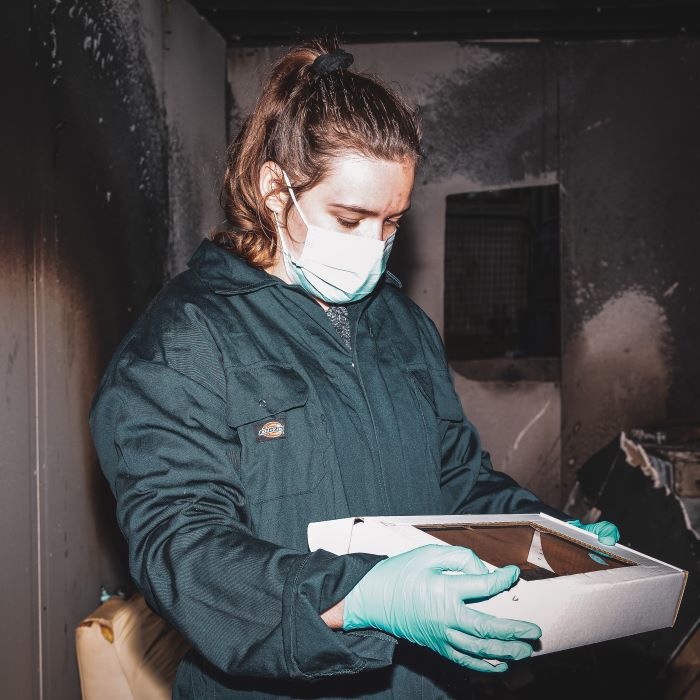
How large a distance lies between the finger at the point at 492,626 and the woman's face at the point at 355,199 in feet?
2.43

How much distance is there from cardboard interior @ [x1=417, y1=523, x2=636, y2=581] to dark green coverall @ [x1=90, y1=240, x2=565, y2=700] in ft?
0.56

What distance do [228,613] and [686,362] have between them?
140 inches

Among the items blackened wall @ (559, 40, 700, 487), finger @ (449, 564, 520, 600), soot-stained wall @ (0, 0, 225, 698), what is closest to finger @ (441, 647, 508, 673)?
finger @ (449, 564, 520, 600)

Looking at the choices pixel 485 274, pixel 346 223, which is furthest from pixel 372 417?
pixel 485 274

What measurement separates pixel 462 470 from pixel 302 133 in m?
0.77

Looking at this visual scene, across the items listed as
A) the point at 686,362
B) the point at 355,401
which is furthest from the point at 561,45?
the point at 355,401

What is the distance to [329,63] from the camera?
1.32 meters

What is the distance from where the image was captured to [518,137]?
3861 mm

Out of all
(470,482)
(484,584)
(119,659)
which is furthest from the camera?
(119,659)

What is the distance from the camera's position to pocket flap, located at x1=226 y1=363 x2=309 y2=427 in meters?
1.12

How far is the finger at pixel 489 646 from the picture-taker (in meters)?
0.87

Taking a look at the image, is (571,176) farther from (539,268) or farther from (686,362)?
(686,362)

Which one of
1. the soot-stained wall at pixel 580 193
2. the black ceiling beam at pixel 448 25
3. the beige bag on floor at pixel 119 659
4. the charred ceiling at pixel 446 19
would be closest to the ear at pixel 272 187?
the beige bag on floor at pixel 119 659

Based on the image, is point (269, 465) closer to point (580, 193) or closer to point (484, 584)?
point (484, 584)
